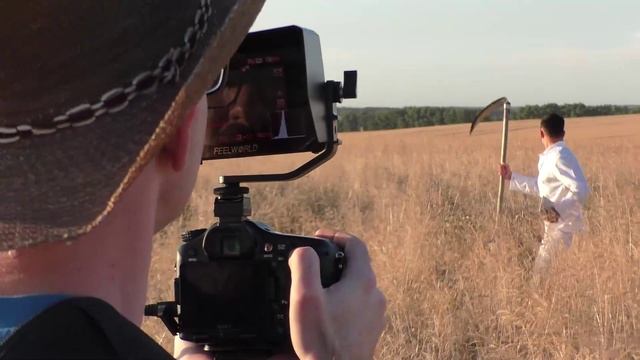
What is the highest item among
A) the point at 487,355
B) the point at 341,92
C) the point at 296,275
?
the point at 341,92

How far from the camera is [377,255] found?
5.41 metres

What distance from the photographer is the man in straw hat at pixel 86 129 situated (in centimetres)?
83

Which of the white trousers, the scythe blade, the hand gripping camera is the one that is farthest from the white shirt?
the hand gripping camera

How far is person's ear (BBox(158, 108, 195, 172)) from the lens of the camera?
0.93 m

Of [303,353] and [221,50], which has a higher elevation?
[221,50]

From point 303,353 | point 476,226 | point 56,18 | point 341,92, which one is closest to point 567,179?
point 476,226

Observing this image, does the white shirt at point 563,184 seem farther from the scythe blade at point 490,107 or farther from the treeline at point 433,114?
the treeline at point 433,114

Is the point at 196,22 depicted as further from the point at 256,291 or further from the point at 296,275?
the point at 256,291

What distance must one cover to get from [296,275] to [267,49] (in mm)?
589

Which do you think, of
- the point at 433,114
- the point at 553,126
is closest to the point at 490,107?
the point at 553,126

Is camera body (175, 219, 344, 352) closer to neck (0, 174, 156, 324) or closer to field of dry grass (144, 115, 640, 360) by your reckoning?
neck (0, 174, 156, 324)

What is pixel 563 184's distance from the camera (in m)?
6.33

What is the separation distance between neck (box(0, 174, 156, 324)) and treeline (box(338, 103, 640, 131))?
50.8 metres

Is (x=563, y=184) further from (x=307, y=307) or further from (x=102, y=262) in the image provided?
(x=102, y=262)
